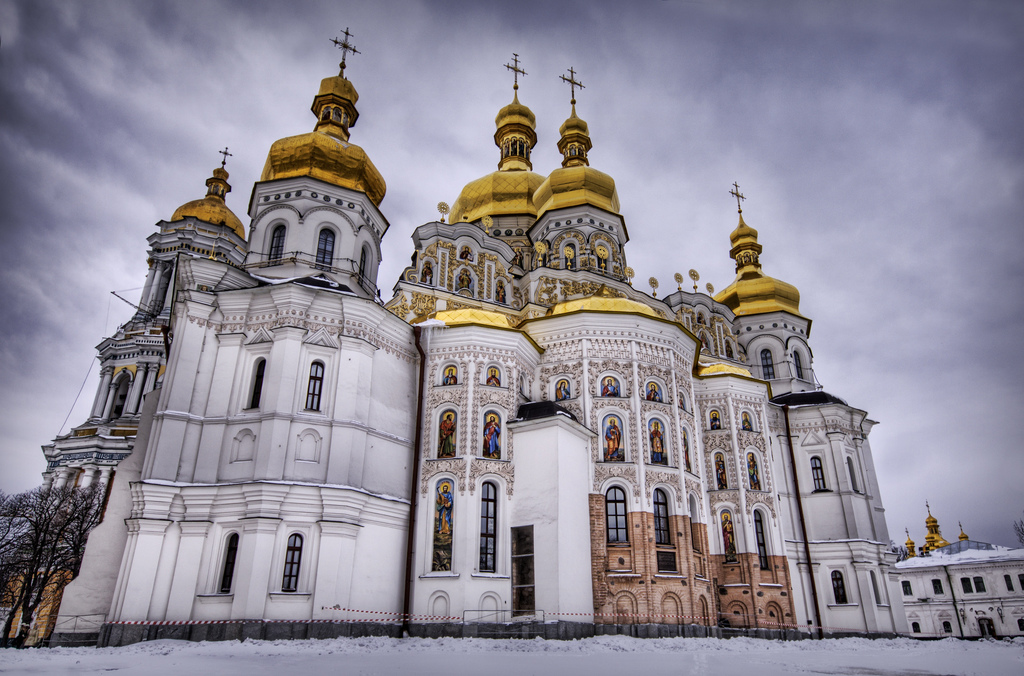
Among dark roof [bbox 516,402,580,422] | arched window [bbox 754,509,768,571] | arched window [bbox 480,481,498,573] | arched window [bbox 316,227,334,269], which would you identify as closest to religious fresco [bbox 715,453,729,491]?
arched window [bbox 754,509,768,571]

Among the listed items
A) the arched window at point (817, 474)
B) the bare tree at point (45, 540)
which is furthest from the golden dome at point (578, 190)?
the bare tree at point (45, 540)

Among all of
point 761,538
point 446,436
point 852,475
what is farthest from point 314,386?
point 852,475

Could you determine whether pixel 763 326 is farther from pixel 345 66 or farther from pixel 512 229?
pixel 345 66

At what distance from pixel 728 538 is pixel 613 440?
5.39 metres

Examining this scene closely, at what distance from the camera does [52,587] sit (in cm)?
2542

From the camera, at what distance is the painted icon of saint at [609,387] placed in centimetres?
1959

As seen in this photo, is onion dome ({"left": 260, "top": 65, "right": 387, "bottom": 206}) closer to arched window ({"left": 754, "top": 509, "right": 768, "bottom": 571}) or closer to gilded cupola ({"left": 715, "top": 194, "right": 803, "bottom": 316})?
arched window ({"left": 754, "top": 509, "right": 768, "bottom": 571})

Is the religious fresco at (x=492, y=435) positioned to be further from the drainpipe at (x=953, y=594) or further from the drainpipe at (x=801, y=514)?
the drainpipe at (x=953, y=594)

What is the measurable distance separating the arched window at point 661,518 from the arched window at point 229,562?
1034 centimetres

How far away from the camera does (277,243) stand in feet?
72.9

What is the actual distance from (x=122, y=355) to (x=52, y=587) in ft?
36.3

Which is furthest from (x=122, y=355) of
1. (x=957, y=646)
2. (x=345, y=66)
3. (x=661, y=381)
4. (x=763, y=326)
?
(x=957, y=646)

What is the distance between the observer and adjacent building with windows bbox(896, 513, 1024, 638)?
3928 cm

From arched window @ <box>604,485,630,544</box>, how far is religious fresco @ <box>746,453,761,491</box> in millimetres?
5690
